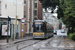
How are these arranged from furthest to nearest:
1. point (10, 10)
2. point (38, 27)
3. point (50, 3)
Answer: point (50, 3), point (10, 10), point (38, 27)

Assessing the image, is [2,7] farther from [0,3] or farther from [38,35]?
[38,35]

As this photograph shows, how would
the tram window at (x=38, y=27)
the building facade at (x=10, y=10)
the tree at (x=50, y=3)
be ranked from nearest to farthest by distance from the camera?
the tram window at (x=38, y=27)
the building facade at (x=10, y=10)
the tree at (x=50, y=3)

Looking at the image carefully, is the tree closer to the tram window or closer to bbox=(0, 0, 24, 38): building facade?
bbox=(0, 0, 24, 38): building facade

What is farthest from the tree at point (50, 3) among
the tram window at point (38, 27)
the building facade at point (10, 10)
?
the tram window at point (38, 27)

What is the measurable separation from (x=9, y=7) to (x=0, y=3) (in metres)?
1.92

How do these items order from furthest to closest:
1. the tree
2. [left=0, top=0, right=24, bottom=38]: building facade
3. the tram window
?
the tree → [left=0, top=0, right=24, bottom=38]: building facade → the tram window

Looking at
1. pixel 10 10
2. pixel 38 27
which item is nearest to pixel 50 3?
pixel 10 10

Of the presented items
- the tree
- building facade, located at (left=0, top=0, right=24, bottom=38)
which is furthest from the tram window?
the tree

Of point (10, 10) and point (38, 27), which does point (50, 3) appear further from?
point (38, 27)

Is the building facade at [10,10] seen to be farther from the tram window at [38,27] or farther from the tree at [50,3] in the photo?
the tree at [50,3]

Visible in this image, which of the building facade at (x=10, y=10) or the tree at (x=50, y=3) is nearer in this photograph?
the building facade at (x=10, y=10)

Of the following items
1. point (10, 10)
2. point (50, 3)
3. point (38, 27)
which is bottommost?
point (38, 27)

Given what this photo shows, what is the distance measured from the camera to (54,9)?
127 ft

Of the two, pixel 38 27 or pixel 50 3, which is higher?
pixel 50 3
